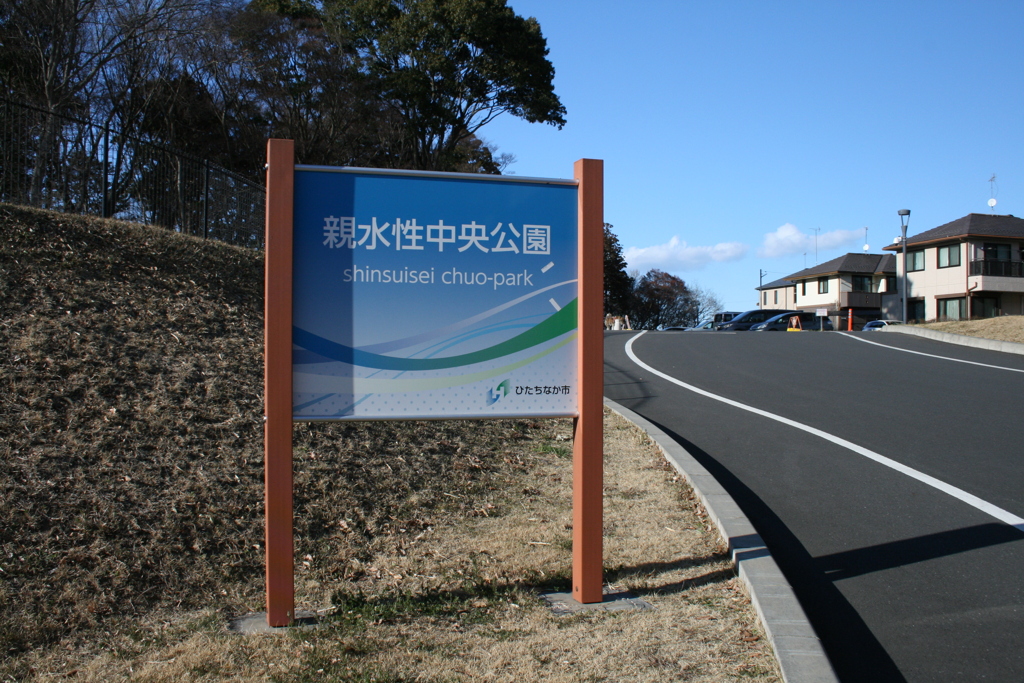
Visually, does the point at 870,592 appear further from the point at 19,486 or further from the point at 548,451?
the point at 19,486

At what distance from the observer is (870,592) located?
4254mm

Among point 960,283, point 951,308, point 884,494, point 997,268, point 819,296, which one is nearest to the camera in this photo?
point 884,494

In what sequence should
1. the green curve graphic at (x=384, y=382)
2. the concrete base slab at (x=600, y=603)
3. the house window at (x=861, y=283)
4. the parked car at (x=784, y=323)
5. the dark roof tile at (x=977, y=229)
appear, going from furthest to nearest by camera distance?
the house window at (x=861, y=283) → the dark roof tile at (x=977, y=229) → the parked car at (x=784, y=323) → the concrete base slab at (x=600, y=603) → the green curve graphic at (x=384, y=382)

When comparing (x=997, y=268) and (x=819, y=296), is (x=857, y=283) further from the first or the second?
(x=997, y=268)

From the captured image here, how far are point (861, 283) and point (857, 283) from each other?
0.35m

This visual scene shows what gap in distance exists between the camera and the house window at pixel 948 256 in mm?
45406

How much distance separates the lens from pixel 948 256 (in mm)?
45969

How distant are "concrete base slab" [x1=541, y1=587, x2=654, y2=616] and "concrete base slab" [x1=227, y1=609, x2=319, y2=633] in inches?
50.1

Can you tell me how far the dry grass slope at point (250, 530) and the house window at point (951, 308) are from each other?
4535 centimetres

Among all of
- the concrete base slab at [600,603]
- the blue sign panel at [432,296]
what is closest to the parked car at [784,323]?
the concrete base slab at [600,603]

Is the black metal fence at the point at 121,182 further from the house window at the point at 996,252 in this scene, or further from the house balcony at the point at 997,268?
the house window at the point at 996,252

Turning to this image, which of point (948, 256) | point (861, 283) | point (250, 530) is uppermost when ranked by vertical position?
point (948, 256)

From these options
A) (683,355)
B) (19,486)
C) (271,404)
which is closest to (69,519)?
(19,486)

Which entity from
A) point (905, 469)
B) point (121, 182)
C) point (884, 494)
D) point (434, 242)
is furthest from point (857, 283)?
point (434, 242)
